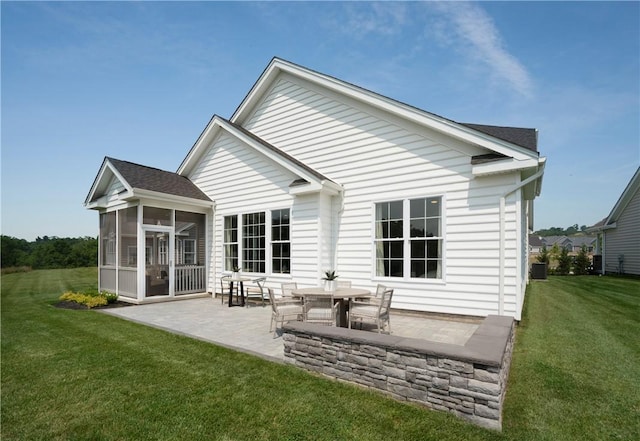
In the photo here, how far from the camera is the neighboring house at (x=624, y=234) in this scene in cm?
1875

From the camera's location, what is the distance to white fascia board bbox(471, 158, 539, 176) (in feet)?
21.2

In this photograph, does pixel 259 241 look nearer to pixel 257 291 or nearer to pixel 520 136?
pixel 257 291

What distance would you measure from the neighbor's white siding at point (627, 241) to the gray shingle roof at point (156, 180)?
23.9 m

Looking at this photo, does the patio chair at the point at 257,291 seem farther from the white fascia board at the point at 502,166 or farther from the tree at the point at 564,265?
the tree at the point at 564,265

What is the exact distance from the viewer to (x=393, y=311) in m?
8.21

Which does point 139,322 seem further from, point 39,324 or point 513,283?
point 513,283

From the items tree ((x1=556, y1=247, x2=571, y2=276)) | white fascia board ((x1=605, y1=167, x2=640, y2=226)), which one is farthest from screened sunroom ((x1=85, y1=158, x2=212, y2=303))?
tree ((x1=556, y1=247, x2=571, y2=276))

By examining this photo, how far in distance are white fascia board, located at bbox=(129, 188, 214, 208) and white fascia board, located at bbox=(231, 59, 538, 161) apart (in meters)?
3.45

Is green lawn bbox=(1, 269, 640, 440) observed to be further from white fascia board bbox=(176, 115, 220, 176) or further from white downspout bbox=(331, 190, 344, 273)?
white fascia board bbox=(176, 115, 220, 176)

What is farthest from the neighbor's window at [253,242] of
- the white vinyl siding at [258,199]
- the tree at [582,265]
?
the tree at [582,265]

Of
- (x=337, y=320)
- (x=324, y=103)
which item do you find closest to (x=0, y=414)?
(x=337, y=320)

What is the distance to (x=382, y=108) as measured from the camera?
8484mm

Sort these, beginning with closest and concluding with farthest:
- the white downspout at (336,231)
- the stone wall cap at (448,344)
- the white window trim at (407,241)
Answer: the stone wall cap at (448,344) < the white window trim at (407,241) < the white downspout at (336,231)

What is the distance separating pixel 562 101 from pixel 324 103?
9.98m
